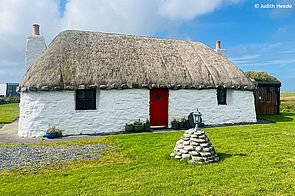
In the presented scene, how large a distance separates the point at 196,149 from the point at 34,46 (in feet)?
42.8

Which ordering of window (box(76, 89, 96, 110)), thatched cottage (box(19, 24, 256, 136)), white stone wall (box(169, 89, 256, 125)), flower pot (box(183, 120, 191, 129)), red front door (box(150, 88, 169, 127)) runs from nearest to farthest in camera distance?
thatched cottage (box(19, 24, 256, 136)) < window (box(76, 89, 96, 110)) < red front door (box(150, 88, 169, 127)) < flower pot (box(183, 120, 191, 129)) < white stone wall (box(169, 89, 256, 125))

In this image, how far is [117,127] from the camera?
1433cm

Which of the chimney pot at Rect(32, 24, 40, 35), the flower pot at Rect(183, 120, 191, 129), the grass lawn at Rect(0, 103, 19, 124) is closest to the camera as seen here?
the flower pot at Rect(183, 120, 191, 129)

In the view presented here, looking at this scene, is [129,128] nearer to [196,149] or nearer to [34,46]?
[196,149]

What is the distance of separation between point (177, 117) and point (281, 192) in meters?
9.74

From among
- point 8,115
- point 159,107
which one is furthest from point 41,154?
point 8,115

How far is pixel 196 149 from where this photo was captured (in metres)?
8.10

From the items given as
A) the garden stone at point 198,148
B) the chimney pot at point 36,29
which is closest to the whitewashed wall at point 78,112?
the chimney pot at point 36,29

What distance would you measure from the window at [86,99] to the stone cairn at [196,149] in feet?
22.9

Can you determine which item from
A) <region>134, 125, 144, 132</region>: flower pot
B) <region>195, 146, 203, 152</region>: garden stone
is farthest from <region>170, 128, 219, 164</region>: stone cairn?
<region>134, 125, 144, 132</region>: flower pot

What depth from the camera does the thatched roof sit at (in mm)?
13641

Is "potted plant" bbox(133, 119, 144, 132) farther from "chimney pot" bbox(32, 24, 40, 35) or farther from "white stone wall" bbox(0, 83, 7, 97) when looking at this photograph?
"white stone wall" bbox(0, 83, 7, 97)

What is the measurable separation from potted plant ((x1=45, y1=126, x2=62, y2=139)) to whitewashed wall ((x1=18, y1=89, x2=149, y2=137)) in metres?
0.23

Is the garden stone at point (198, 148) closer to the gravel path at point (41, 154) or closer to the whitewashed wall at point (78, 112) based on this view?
the gravel path at point (41, 154)
